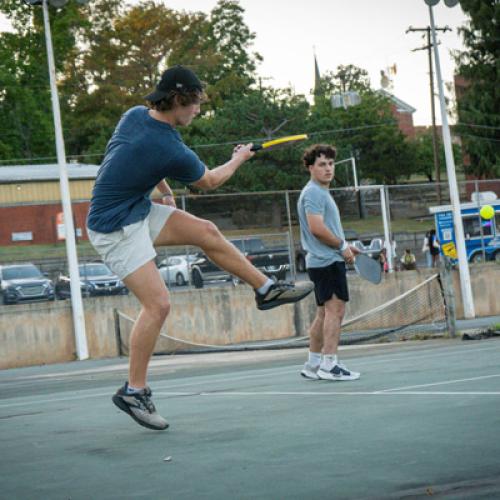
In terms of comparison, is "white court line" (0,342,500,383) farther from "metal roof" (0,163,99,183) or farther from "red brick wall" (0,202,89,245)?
"metal roof" (0,163,99,183)

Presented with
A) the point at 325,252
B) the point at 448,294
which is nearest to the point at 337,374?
the point at 325,252

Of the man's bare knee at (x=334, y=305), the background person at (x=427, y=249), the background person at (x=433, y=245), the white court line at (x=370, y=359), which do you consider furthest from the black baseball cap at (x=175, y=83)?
the background person at (x=427, y=249)

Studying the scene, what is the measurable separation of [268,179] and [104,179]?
5690 cm

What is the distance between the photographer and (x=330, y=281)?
9227mm

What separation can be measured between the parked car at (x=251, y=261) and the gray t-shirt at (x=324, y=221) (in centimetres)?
1174

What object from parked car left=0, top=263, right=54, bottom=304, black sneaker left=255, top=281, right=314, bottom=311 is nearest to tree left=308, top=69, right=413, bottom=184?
parked car left=0, top=263, right=54, bottom=304

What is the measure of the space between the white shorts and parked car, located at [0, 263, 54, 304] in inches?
650

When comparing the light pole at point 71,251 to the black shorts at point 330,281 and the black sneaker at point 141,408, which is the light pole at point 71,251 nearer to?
the black shorts at point 330,281

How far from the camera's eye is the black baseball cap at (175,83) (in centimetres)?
630

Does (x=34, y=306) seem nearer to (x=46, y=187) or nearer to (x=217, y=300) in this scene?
(x=217, y=300)

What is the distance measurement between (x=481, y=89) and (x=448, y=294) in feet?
166

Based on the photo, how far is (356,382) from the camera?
856cm

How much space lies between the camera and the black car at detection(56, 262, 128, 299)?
22458 mm

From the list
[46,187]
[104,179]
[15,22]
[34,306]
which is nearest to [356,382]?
[104,179]
